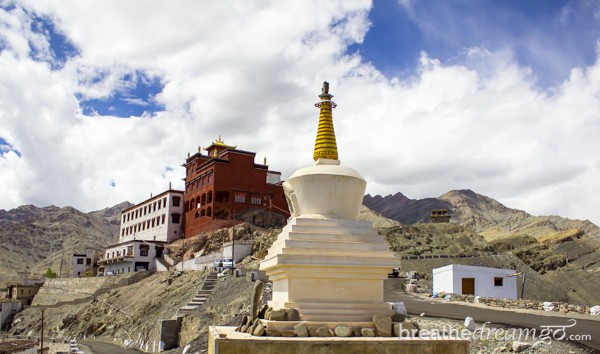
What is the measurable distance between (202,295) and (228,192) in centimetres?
2156

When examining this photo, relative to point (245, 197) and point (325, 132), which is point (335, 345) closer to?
point (325, 132)

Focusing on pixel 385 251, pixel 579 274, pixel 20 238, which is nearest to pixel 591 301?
pixel 579 274

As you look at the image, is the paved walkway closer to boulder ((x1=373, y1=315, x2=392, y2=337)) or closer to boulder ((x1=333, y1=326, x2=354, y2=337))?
boulder ((x1=373, y1=315, x2=392, y2=337))

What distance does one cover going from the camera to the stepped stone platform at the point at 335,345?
11.4 meters

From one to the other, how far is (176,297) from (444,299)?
20.8 m

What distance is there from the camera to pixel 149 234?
6612 centimetres

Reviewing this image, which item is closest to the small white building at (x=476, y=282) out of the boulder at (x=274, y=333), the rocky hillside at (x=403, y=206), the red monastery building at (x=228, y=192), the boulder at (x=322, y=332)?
the boulder at (x=322, y=332)

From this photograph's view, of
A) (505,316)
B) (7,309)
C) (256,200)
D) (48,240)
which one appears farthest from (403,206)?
(505,316)

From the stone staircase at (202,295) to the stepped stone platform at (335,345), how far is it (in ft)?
67.6

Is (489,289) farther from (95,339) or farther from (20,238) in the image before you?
(20,238)

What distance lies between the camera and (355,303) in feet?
42.9

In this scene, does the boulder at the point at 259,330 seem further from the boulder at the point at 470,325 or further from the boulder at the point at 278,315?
the boulder at the point at 470,325

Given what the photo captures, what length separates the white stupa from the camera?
12883 millimetres

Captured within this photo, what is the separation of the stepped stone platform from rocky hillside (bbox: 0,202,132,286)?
338 feet
